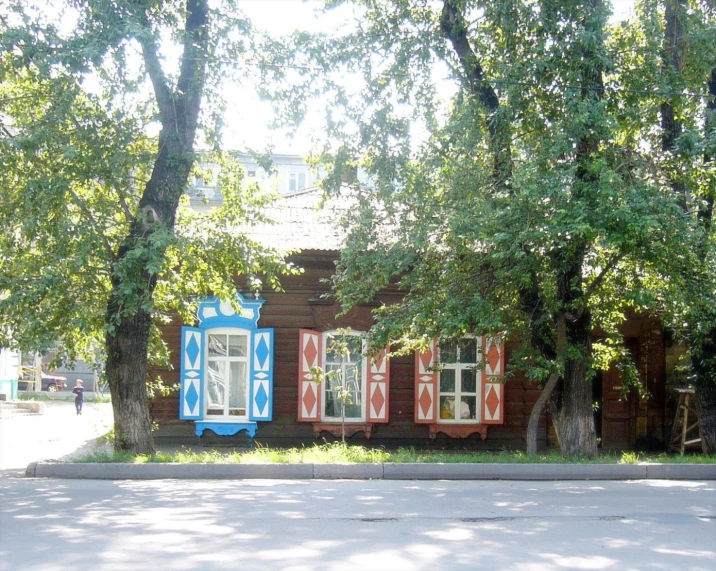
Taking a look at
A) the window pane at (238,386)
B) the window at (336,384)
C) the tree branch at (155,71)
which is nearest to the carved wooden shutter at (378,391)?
the window at (336,384)

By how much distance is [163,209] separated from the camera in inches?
487

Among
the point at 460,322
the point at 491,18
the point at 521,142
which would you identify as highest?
the point at 491,18

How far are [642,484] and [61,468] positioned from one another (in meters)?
8.19

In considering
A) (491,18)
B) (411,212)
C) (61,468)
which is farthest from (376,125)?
(61,468)

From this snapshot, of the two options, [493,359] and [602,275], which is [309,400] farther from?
[602,275]

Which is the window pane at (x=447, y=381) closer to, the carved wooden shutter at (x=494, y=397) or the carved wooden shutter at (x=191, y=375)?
the carved wooden shutter at (x=494, y=397)

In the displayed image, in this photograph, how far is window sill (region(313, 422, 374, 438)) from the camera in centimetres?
1636

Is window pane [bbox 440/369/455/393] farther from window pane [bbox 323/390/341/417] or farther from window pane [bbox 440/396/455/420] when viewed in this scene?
window pane [bbox 323/390/341/417]

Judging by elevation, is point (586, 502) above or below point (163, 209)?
below

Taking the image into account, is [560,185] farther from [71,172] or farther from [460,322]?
[71,172]

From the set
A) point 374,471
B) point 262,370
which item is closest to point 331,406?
point 262,370

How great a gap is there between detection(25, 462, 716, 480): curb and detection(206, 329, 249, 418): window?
499cm

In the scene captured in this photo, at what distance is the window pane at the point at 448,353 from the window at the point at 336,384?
4.36ft

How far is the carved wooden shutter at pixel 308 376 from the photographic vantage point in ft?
53.2
